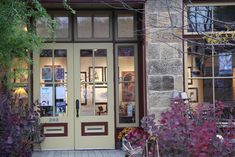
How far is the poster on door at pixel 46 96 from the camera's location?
12.0m

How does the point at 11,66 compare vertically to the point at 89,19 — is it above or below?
below

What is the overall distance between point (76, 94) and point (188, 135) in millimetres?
5717

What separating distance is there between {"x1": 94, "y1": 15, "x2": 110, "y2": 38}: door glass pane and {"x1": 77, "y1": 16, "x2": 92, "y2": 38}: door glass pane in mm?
145

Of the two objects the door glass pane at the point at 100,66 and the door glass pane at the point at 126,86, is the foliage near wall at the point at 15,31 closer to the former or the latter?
the door glass pane at the point at 100,66

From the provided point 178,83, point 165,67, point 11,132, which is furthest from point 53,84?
point 11,132

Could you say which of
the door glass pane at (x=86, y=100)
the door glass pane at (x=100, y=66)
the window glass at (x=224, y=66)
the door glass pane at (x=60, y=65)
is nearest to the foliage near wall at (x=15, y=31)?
the door glass pane at (x=60, y=65)

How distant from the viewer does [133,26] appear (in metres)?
12.3

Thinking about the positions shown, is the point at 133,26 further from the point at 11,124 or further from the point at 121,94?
the point at 11,124

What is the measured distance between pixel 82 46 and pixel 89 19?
672 millimetres

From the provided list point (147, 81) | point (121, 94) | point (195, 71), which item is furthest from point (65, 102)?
point (195, 71)

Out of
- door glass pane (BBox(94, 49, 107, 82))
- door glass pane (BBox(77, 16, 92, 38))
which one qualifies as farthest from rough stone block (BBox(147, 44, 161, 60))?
door glass pane (BBox(77, 16, 92, 38))

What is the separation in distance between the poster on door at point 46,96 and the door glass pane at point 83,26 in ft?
4.87

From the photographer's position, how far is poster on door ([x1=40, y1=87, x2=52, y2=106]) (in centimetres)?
1199

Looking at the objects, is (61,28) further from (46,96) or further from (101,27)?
(46,96)
